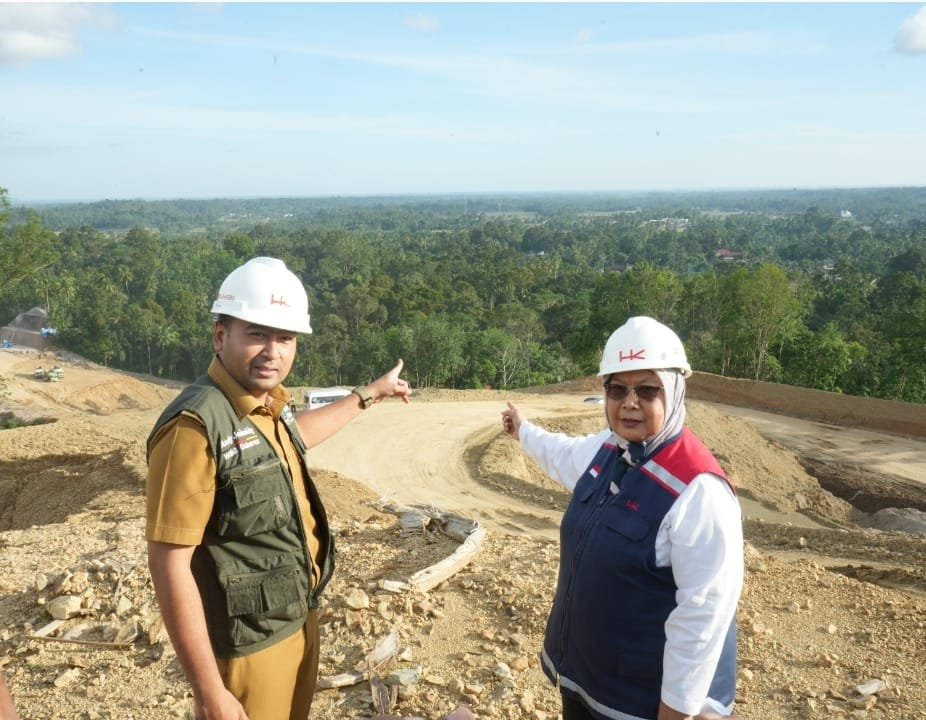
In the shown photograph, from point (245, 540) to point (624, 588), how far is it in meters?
1.16

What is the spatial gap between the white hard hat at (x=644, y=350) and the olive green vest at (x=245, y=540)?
3.62ft

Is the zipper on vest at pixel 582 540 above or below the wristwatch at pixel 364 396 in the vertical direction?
below

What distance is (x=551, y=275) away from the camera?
186 ft

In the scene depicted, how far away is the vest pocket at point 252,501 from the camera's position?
2080mm

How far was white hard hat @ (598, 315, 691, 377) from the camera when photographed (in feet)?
7.06

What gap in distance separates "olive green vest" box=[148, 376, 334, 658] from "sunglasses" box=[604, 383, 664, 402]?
1.07 meters

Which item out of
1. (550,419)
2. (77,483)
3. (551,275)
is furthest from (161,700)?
(551,275)

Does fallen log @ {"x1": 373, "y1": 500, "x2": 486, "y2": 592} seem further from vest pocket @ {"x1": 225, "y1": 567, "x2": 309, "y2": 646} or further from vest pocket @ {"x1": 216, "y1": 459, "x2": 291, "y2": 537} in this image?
vest pocket @ {"x1": 216, "y1": 459, "x2": 291, "y2": 537}

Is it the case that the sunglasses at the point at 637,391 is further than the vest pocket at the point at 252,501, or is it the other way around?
the sunglasses at the point at 637,391

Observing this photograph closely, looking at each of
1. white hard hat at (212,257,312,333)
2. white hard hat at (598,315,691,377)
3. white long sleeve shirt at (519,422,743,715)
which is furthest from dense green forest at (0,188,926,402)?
white long sleeve shirt at (519,422,743,715)

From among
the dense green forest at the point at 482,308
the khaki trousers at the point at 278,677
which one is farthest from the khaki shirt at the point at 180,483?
the dense green forest at the point at 482,308

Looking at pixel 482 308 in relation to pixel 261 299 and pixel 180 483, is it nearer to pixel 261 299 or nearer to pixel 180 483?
pixel 261 299

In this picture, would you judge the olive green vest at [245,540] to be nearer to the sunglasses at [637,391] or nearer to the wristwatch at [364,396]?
the wristwatch at [364,396]

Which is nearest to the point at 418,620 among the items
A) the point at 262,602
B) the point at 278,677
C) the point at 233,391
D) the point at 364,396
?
the point at 364,396
